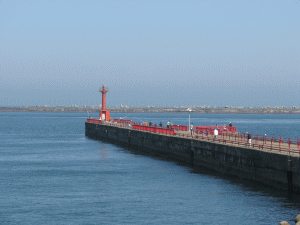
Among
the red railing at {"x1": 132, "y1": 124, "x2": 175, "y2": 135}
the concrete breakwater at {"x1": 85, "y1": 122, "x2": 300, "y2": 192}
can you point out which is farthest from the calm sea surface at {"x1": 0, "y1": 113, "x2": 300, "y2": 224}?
the red railing at {"x1": 132, "y1": 124, "x2": 175, "y2": 135}

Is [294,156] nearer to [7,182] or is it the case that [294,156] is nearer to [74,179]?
[74,179]

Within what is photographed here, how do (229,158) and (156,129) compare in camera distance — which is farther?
(156,129)

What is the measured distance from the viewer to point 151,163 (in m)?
42.8

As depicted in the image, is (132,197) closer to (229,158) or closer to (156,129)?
(229,158)

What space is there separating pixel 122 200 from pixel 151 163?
16950mm

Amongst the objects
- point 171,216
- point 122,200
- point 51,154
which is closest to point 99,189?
point 122,200

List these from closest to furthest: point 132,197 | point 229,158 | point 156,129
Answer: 1. point 132,197
2. point 229,158
3. point 156,129

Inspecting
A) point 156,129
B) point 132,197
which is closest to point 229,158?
point 132,197

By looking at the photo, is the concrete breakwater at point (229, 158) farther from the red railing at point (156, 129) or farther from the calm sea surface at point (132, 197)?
the red railing at point (156, 129)

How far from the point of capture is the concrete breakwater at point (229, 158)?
26.5 metres

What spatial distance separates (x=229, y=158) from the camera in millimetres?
33844

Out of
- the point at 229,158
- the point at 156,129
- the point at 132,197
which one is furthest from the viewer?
the point at 156,129

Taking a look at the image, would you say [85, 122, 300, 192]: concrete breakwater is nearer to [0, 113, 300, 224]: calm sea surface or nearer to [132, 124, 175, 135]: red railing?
[0, 113, 300, 224]: calm sea surface

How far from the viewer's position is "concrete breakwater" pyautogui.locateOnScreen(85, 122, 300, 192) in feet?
86.8
